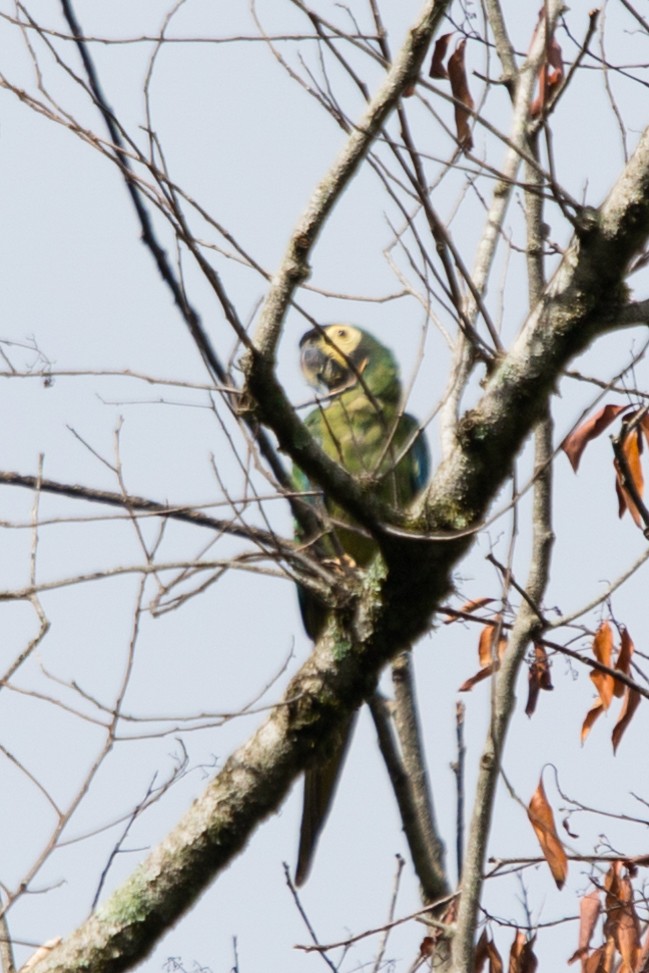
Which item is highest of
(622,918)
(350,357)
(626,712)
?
(350,357)

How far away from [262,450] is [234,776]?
0.67 metres

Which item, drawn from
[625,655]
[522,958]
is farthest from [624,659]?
[522,958]

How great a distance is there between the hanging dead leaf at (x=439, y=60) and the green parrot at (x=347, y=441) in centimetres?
76

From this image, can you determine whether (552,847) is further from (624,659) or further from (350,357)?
(350,357)

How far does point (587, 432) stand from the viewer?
2.68 m

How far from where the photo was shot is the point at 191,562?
7.54 feet

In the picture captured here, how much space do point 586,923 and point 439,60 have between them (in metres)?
2.09

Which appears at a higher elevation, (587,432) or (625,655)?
(587,432)

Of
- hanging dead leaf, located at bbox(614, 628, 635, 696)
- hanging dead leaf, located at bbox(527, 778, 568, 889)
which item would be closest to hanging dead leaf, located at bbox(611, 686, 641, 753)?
hanging dead leaf, located at bbox(614, 628, 635, 696)

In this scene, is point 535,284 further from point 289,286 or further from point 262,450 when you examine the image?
point 289,286

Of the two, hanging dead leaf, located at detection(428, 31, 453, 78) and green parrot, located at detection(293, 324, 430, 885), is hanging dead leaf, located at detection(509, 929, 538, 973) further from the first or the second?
hanging dead leaf, located at detection(428, 31, 453, 78)

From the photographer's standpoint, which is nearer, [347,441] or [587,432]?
[587,432]

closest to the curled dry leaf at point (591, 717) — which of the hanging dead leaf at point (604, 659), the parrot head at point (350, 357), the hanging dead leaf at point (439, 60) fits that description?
the hanging dead leaf at point (604, 659)

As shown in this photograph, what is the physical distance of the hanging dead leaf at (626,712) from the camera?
2.77m
